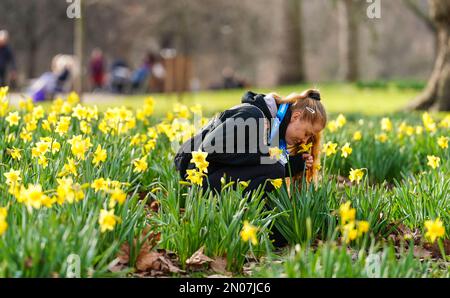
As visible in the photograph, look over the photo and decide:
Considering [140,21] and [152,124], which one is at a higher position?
[140,21]

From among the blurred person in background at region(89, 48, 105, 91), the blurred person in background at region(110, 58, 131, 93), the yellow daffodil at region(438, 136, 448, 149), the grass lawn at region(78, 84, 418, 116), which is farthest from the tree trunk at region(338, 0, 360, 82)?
the yellow daffodil at region(438, 136, 448, 149)

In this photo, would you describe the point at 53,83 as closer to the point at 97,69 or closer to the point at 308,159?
the point at 97,69

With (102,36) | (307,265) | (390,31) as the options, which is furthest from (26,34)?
(307,265)

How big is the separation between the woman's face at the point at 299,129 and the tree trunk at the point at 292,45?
17.0 meters

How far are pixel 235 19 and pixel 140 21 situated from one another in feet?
14.2

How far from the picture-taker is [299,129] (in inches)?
163

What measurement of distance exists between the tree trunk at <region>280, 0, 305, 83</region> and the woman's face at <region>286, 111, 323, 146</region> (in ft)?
55.7

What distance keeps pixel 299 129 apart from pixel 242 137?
1.00 feet

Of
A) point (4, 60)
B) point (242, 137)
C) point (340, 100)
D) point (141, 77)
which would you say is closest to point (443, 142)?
point (242, 137)

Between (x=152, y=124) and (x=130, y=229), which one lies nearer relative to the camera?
(x=130, y=229)

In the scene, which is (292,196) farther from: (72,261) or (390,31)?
(390,31)

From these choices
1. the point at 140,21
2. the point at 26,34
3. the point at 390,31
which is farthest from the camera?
the point at 390,31

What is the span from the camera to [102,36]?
34656 mm

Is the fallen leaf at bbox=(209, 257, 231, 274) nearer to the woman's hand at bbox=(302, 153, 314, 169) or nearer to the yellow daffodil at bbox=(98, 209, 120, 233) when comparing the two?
the yellow daffodil at bbox=(98, 209, 120, 233)
